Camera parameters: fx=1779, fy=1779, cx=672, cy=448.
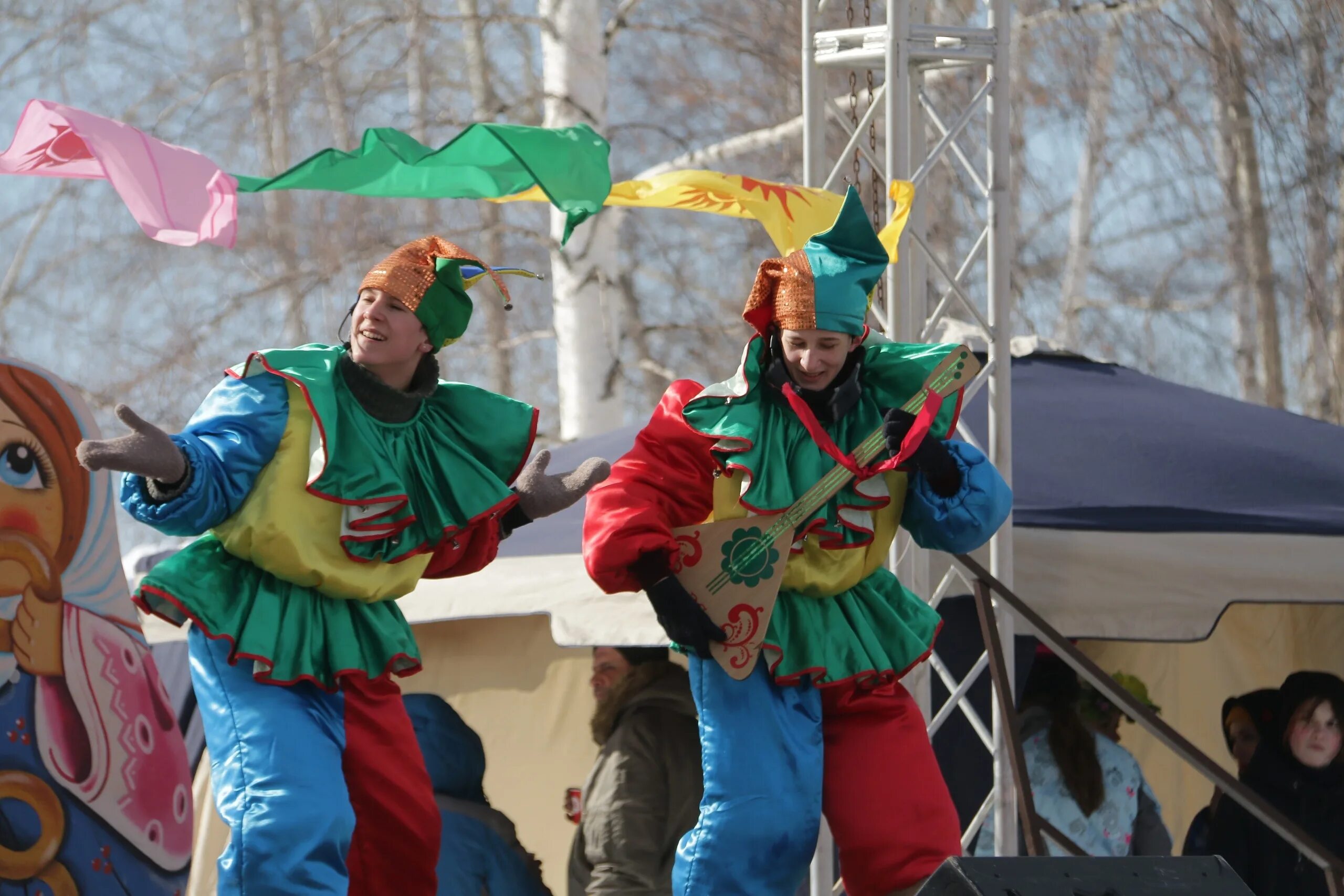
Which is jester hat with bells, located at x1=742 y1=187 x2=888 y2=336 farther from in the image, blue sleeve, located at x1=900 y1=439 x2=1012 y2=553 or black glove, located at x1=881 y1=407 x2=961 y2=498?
blue sleeve, located at x1=900 y1=439 x2=1012 y2=553

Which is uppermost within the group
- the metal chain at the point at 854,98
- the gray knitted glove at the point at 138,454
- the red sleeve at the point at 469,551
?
the metal chain at the point at 854,98

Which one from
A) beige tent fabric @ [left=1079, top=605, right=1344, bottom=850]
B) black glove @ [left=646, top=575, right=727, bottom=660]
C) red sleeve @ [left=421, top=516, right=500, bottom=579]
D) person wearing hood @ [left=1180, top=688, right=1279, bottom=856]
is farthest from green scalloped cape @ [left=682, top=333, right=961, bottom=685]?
beige tent fabric @ [left=1079, top=605, right=1344, bottom=850]

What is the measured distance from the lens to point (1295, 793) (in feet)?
19.1

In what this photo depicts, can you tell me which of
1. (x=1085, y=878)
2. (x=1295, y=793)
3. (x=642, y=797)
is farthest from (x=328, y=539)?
(x=1295, y=793)

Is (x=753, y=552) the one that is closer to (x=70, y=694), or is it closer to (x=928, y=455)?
(x=928, y=455)

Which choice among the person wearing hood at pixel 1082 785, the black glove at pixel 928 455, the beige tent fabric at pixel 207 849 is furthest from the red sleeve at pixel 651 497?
the beige tent fabric at pixel 207 849

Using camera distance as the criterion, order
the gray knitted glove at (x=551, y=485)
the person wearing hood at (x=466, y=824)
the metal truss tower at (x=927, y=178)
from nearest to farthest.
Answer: the gray knitted glove at (x=551, y=485) → the metal truss tower at (x=927, y=178) → the person wearing hood at (x=466, y=824)

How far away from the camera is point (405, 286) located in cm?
330

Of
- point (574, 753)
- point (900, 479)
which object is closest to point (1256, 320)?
point (574, 753)

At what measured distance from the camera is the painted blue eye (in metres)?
3.64

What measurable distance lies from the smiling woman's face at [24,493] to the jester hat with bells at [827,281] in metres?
1.51

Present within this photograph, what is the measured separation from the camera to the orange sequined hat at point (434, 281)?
3303 mm

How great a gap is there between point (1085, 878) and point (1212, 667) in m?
4.41

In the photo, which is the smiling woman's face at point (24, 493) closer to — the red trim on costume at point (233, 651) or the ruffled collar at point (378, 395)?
the red trim on costume at point (233, 651)
